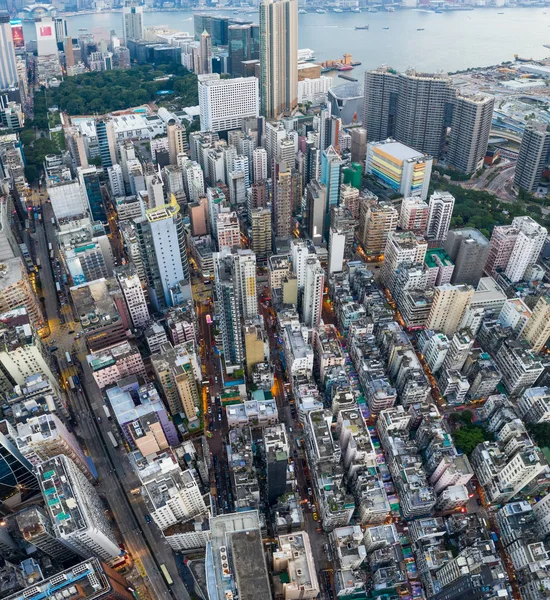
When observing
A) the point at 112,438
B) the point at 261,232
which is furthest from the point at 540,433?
the point at 261,232

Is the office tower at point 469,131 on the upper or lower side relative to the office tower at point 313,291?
upper

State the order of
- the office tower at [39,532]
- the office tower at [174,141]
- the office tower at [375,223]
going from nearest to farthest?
the office tower at [39,532], the office tower at [375,223], the office tower at [174,141]

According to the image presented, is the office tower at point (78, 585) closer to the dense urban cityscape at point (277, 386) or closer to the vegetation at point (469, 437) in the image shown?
the dense urban cityscape at point (277, 386)

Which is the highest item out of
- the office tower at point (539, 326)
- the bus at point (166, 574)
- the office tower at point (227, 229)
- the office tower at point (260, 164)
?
the office tower at point (260, 164)

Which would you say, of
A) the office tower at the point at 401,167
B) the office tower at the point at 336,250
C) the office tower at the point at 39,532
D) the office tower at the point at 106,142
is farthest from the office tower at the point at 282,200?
the office tower at the point at 39,532

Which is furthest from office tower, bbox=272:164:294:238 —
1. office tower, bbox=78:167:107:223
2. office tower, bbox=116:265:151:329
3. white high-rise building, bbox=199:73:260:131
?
white high-rise building, bbox=199:73:260:131

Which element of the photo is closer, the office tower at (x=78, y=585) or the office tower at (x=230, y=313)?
the office tower at (x=78, y=585)

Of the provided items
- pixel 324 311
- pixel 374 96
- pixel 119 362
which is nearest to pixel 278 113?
pixel 374 96
